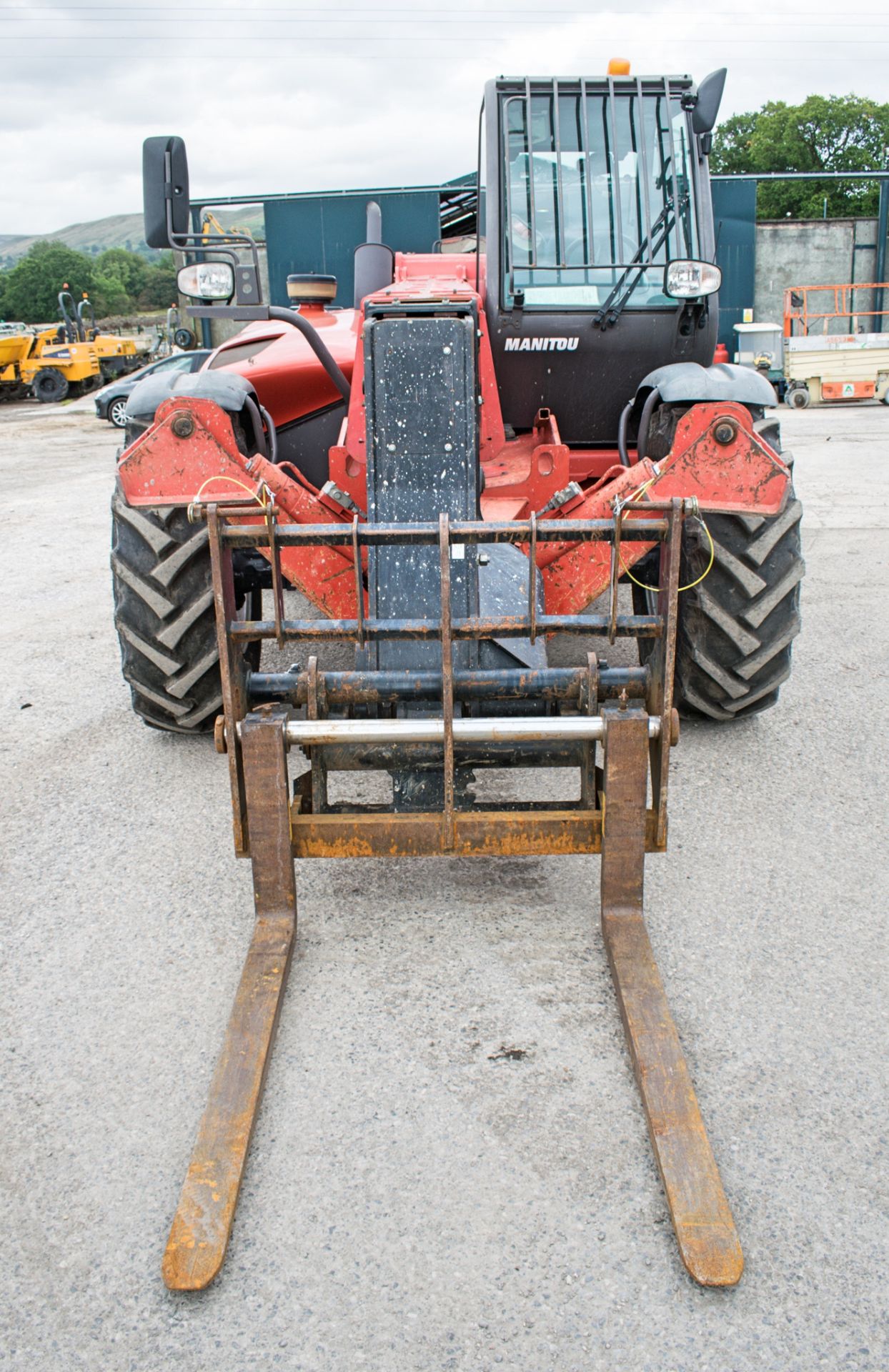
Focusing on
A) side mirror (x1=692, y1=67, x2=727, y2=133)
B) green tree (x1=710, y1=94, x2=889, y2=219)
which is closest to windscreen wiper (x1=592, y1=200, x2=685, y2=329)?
side mirror (x1=692, y1=67, x2=727, y2=133)

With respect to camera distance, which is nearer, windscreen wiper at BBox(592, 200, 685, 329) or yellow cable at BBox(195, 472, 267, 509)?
yellow cable at BBox(195, 472, 267, 509)

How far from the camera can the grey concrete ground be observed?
2.06 m

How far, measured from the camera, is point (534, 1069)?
8.89 ft

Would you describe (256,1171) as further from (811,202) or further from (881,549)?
(811,202)

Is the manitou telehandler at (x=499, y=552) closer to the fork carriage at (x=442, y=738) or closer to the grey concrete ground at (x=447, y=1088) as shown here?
the fork carriage at (x=442, y=738)

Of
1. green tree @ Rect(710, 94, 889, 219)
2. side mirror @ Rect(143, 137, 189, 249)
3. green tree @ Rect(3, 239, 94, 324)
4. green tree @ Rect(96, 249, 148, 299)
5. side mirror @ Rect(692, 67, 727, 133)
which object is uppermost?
green tree @ Rect(710, 94, 889, 219)

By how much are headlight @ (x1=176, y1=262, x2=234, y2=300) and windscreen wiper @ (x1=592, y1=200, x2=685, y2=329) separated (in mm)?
1802

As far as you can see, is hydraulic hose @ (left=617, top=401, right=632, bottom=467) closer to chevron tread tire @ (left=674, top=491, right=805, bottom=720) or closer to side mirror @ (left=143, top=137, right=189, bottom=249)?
chevron tread tire @ (left=674, top=491, right=805, bottom=720)

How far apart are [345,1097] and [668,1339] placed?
0.93 metres

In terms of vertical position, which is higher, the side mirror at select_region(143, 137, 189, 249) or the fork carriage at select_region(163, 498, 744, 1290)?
the side mirror at select_region(143, 137, 189, 249)

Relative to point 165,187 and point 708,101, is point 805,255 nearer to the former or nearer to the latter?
point 708,101

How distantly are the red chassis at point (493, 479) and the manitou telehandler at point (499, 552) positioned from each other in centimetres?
1

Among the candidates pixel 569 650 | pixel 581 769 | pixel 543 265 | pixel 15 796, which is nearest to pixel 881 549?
pixel 569 650

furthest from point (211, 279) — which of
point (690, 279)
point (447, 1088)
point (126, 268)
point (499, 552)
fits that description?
point (126, 268)
